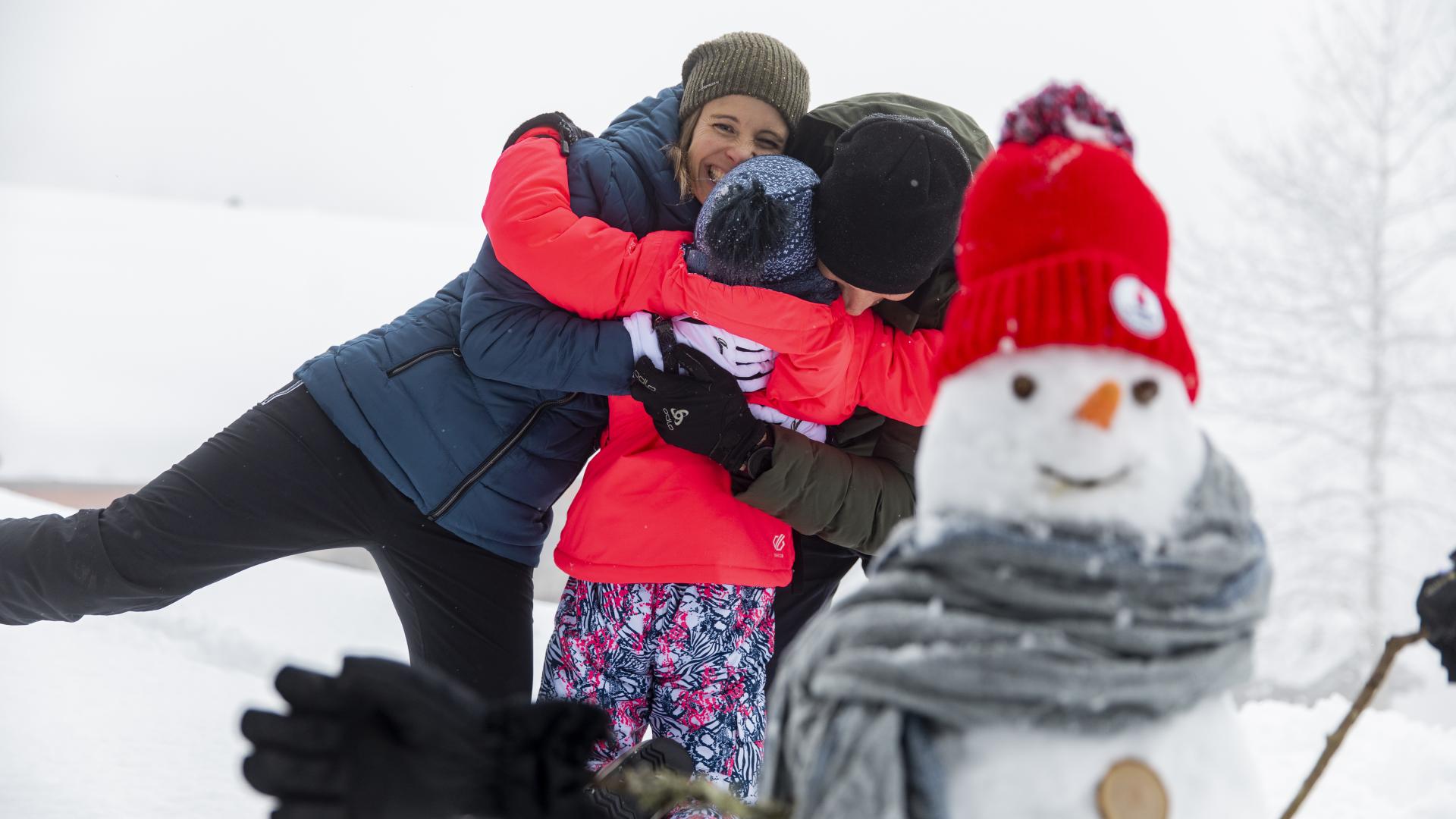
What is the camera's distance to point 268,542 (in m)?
1.27

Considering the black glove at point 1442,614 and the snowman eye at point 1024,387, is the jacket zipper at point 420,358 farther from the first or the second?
the black glove at point 1442,614

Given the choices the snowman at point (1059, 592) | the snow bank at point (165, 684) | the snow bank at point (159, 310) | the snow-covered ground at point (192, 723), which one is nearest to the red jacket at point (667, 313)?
the snow bank at point (165, 684)

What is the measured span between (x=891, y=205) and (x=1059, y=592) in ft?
2.07

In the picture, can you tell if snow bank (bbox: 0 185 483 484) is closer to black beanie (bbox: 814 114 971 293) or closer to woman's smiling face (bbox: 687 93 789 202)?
woman's smiling face (bbox: 687 93 789 202)

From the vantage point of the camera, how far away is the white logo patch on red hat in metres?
0.51

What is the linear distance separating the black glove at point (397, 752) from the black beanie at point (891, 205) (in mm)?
643

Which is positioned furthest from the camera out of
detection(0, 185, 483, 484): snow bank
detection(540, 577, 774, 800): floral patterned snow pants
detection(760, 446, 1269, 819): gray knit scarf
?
detection(0, 185, 483, 484): snow bank

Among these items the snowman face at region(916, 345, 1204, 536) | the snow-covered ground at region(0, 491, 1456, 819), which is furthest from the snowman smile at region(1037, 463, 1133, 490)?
the snow-covered ground at region(0, 491, 1456, 819)

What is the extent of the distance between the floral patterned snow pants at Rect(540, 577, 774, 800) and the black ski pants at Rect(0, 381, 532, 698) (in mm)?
119

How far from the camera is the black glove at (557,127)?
1.27m

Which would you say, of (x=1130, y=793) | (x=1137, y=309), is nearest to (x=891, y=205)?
(x=1137, y=309)

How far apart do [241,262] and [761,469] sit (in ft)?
17.3

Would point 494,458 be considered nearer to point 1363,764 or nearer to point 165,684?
point 165,684

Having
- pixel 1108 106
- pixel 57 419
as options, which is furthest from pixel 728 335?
pixel 57 419
